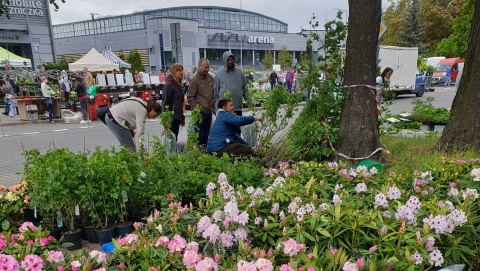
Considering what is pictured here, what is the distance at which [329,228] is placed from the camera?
232 centimetres

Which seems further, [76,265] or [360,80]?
[360,80]

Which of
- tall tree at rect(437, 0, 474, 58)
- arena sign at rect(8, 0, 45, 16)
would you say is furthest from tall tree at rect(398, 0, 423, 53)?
arena sign at rect(8, 0, 45, 16)

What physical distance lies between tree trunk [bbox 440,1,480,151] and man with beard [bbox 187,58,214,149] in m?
3.61

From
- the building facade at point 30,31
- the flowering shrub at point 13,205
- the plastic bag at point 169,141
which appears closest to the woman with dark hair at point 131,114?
the plastic bag at point 169,141

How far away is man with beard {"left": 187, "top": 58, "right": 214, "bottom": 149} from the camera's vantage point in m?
6.39

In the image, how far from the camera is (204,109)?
6.46 metres

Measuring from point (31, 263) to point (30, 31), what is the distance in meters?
33.8

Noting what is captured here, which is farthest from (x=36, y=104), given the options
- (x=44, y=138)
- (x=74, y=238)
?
(x=74, y=238)

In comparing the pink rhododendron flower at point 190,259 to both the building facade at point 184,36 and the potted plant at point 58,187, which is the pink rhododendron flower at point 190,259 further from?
the building facade at point 184,36

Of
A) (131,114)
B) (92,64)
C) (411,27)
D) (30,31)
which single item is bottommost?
(131,114)

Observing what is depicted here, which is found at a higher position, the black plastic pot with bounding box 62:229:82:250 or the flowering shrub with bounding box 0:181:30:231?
the flowering shrub with bounding box 0:181:30:231

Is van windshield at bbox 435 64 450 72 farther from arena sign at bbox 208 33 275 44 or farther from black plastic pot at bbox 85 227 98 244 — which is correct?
black plastic pot at bbox 85 227 98 244

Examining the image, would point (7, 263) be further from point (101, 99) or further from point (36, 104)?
point (36, 104)

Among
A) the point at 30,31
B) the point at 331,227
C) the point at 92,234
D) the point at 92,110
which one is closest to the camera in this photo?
the point at 331,227
